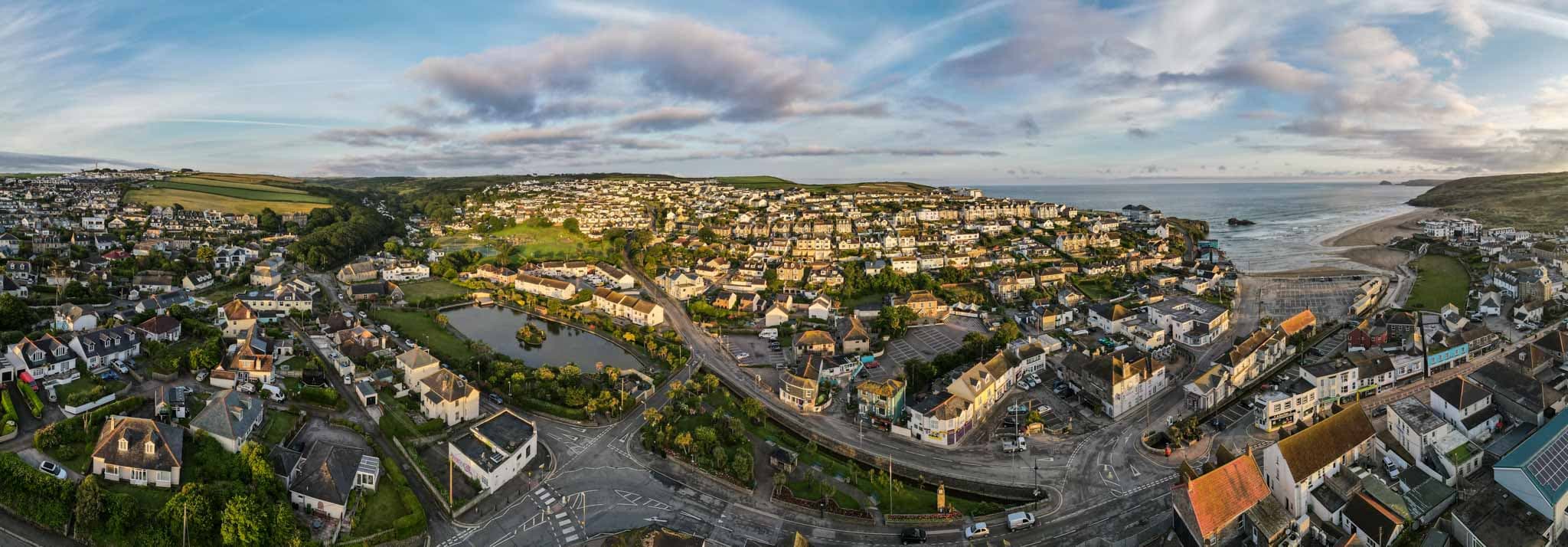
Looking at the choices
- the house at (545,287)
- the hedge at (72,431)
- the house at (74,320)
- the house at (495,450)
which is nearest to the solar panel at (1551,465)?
the house at (495,450)

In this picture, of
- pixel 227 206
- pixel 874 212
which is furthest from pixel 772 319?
pixel 227 206

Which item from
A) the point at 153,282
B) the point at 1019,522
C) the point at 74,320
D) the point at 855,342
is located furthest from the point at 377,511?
the point at 153,282

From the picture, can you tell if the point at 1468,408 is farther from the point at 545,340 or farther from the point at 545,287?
the point at 545,287

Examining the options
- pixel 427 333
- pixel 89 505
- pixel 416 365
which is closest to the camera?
pixel 89 505

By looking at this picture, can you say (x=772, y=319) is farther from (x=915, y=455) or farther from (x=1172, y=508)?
(x=1172, y=508)

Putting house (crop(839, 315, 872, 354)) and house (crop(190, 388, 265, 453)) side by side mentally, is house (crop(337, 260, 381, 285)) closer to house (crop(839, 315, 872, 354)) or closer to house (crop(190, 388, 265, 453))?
house (crop(190, 388, 265, 453))

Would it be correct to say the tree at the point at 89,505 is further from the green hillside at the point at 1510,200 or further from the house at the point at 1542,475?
the green hillside at the point at 1510,200
